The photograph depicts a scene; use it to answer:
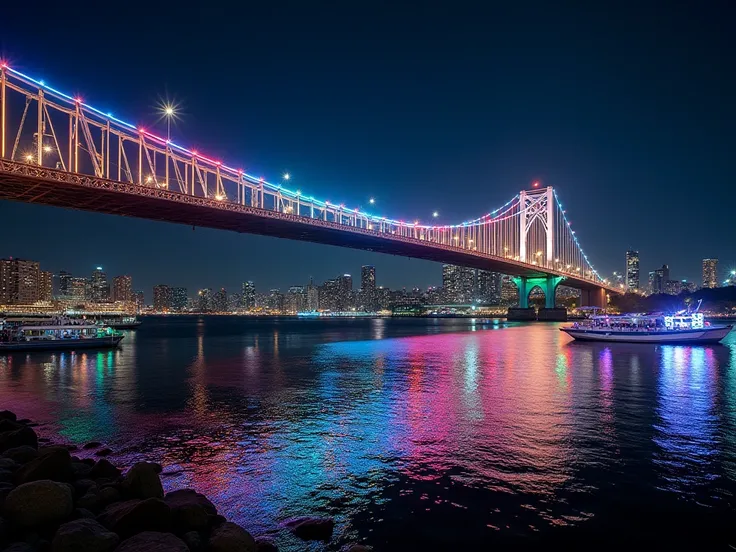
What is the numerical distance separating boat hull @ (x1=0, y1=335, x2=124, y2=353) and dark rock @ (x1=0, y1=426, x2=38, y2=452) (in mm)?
34203

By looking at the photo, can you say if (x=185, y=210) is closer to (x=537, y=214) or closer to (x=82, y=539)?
(x=82, y=539)

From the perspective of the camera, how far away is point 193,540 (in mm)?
5723

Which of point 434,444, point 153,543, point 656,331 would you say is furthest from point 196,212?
point 153,543

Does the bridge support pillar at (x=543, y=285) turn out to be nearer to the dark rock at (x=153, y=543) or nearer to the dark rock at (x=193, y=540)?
the dark rock at (x=193, y=540)

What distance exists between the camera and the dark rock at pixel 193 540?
5.63m

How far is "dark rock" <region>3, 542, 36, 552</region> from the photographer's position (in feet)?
17.3

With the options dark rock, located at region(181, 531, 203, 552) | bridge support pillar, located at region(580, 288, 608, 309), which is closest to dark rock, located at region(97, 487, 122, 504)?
dark rock, located at region(181, 531, 203, 552)

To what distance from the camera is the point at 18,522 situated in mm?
5746

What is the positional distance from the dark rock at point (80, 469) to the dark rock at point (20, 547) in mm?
2602

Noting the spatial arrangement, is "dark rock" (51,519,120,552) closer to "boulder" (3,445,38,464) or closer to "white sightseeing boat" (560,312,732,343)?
"boulder" (3,445,38,464)

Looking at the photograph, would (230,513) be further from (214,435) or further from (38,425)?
(38,425)

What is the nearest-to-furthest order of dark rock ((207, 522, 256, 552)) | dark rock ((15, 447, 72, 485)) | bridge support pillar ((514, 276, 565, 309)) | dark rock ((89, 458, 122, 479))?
dark rock ((207, 522, 256, 552)) → dark rock ((15, 447, 72, 485)) → dark rock ((89, 458, 122, 479)) → bridge support pillar ((514, 276, 565, 309))

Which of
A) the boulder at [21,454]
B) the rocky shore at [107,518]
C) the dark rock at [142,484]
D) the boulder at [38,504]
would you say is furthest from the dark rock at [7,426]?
the boulder at [38,504]

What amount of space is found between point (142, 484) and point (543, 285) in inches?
3643
